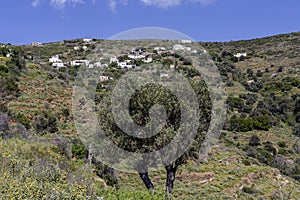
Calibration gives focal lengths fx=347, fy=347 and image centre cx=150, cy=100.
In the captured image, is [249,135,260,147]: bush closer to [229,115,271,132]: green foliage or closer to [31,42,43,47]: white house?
[229,115,271,132]: green foliage

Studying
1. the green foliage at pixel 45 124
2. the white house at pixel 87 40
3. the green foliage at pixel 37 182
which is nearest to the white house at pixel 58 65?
the green foliage at pixel 45 124

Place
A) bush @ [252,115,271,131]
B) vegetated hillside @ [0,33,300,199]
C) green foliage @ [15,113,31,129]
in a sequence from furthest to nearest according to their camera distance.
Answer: bush @ [252,115,271,131]
green foliage @ [15,113,31,129]
vegetated hillside @ [0,33,300,199]

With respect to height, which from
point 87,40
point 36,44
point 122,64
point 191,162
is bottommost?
point 191,162

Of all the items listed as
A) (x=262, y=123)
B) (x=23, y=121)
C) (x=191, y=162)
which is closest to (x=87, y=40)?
(x=262, y=123)

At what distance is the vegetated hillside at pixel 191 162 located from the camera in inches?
279

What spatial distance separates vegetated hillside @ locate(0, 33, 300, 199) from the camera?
7.08 meters

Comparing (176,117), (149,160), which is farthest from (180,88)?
(149,160)

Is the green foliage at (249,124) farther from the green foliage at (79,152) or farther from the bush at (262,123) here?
the green foliage at (79,152)

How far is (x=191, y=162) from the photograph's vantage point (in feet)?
49.0

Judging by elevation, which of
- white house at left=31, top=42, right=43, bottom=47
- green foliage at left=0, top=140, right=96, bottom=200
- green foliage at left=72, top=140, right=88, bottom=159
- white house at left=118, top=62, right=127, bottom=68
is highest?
white house at left=31, top=42, right=43, bottom=47

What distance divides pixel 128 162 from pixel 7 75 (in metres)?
25.7

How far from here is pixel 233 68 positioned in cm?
5419

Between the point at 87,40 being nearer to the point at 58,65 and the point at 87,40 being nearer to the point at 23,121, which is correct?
the point at 58,65

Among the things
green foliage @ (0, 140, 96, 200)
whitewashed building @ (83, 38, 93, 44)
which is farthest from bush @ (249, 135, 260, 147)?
whitewashed building @ (83, 38, 93, 44)
